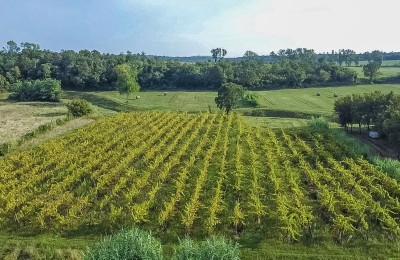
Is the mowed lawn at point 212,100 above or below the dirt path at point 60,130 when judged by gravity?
below

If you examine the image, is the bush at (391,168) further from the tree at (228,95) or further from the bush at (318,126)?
the tree at (228,95)

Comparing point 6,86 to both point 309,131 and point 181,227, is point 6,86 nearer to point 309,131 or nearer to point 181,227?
point 309,131

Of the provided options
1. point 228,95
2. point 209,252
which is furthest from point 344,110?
point 209,252

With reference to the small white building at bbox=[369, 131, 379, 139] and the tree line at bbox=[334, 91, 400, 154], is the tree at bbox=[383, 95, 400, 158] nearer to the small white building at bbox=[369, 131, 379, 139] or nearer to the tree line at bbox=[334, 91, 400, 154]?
the tree line at bbox=[334, 91, 400, 154]

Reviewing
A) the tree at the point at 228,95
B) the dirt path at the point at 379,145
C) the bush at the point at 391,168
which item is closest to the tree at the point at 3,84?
the tree at the point at 228,95

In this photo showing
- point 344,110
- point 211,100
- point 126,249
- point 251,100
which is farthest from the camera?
point 211,100

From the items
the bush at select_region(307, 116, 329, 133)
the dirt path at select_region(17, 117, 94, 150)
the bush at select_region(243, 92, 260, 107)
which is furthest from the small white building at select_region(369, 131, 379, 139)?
the dirt path at select_region(17, 117, 94, 150)

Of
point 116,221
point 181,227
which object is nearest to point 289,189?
point 181,227

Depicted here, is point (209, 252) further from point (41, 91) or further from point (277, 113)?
point (41, 91)
